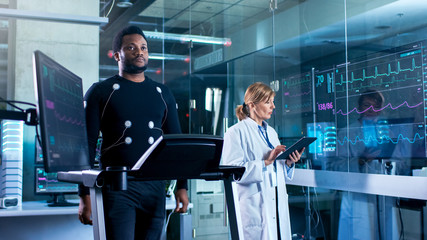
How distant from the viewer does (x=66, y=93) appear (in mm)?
1323

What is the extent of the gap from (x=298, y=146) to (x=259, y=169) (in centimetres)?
28

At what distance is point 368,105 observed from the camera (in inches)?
127

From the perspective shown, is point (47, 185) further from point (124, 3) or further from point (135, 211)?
point (124, 3)

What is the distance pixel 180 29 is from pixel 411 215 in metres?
3.07

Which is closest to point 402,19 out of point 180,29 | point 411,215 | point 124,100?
point 411,215

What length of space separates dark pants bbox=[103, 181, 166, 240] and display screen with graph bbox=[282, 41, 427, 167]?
5.80 ft

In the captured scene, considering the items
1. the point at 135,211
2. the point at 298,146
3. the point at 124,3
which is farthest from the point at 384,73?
the point at 124,3

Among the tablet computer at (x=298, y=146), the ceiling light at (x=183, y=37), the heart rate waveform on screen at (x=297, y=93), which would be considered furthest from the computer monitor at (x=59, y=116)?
the ceiling light at (x=183, y=37)

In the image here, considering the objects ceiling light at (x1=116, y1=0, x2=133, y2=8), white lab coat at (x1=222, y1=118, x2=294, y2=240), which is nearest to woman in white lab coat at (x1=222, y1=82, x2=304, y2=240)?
white lab coat at (x1=222, y1=118, x2=294, y2=240)

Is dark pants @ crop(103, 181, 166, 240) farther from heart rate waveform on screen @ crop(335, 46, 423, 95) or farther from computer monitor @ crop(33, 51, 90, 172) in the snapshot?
heart rate waveform on screen @ crop(335, 46, 423, 95)

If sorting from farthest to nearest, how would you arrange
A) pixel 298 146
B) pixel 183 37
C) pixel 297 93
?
pixel 183 37, pixel 297 93, pixel 298 146

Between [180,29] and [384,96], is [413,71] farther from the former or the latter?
[180,29]

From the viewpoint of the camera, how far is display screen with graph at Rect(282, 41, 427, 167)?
287cm

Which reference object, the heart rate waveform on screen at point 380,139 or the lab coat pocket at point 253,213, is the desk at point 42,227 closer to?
the lab coat pocket at point 253,213
